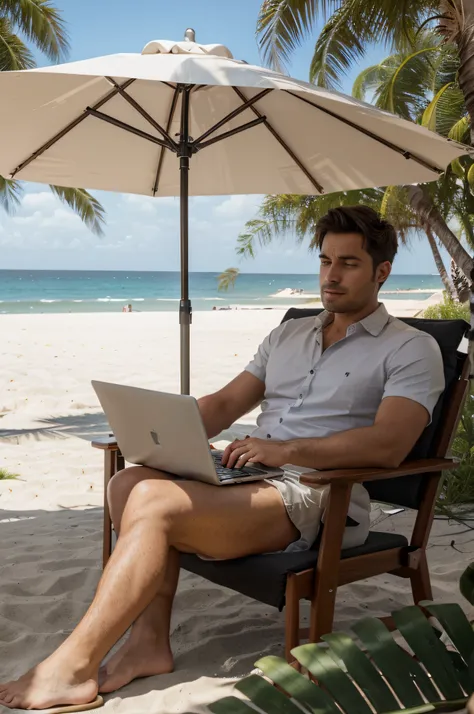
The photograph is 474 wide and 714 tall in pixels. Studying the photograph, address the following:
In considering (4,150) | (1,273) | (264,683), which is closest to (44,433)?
(4,150)

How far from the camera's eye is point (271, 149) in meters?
4.35

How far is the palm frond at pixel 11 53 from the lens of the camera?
38.5 ft

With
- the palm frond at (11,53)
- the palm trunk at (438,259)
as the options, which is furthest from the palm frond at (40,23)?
the palm trunk at (438,259)

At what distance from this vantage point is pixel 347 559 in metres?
2.70

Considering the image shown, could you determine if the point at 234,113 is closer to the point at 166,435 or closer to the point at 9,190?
the point at 166,435

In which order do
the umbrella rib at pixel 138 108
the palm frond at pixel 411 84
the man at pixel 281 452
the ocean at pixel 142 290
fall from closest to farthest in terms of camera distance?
the man at pixel 281 452, the umbrella rib at pixel 138 108, the palm frond at pixel 411 84, the ocean at pixel 142 290

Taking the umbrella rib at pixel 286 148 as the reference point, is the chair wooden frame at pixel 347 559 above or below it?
below

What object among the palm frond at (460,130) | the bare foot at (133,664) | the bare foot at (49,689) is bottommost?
the bare foot at (133,664)

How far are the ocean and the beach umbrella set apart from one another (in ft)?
105

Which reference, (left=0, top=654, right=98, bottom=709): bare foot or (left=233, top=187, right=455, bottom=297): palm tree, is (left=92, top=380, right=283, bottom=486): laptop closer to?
(left=0, top=654, right=98, bottom=709): bare foot

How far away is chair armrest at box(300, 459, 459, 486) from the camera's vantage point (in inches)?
97.0

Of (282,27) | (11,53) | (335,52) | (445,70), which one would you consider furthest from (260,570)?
(445,70)

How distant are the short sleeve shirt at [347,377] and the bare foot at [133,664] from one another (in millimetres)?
856

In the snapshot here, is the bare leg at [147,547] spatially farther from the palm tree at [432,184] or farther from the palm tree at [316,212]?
the palm tree at [432,184]
